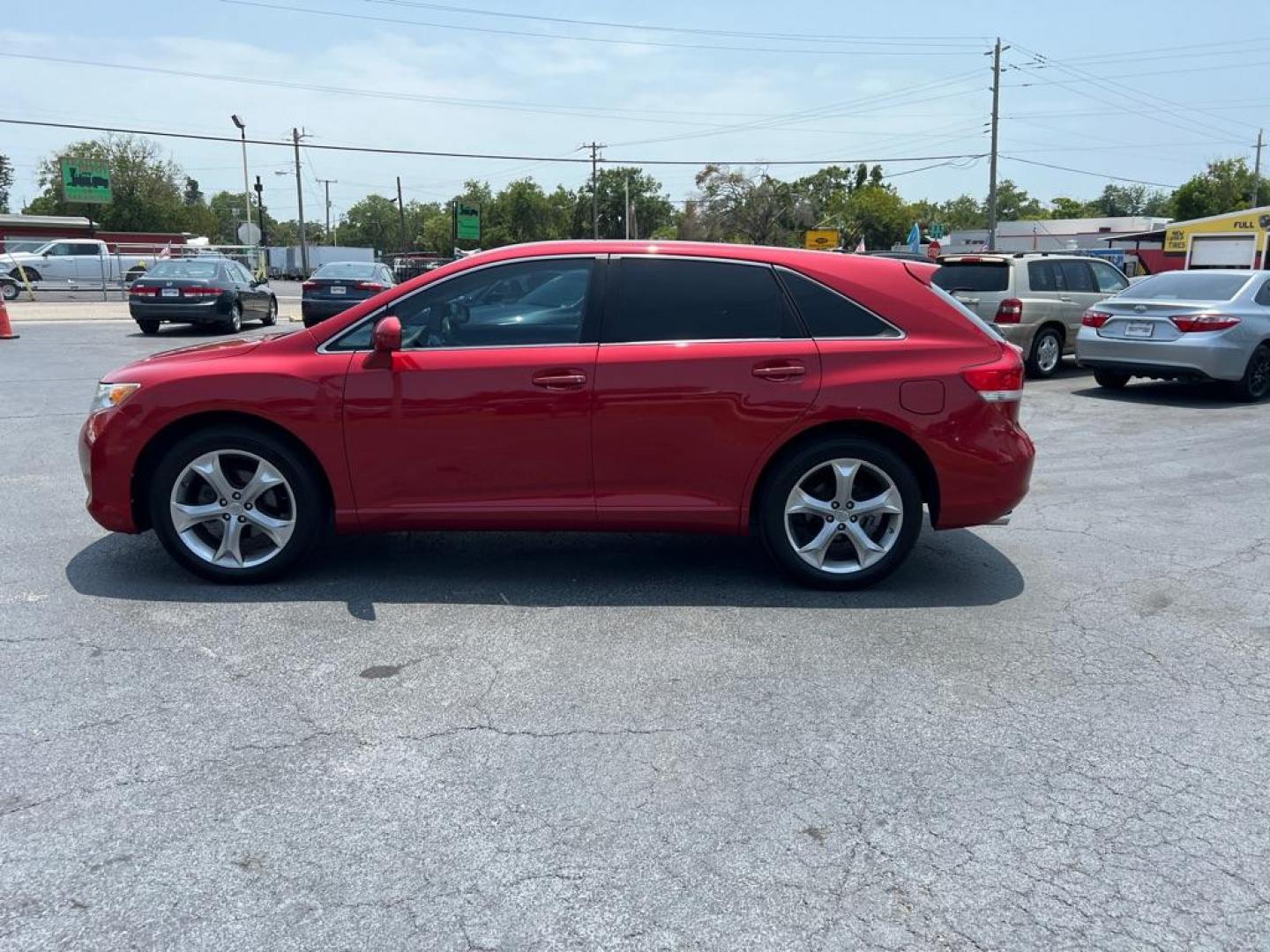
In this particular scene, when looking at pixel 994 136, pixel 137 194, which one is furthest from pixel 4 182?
pixel 994 136

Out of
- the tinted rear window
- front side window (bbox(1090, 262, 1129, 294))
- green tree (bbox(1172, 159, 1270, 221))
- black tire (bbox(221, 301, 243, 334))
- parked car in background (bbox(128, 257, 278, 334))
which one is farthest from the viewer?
green tree (bbox(1172, 159, 1270, 221))

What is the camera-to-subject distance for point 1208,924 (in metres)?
2.71

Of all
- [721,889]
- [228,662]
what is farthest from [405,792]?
[228,662]

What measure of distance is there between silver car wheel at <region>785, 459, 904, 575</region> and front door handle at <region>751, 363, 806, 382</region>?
18.1 inches

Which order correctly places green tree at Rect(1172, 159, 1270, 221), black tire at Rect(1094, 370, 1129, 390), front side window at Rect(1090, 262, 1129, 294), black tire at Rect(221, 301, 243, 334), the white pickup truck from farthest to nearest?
green tree at Rect(1172, 159, 1270, 221)
the white pickup truck
black tire at Rect(221, 301, 243, 334)
front side window at Rect(1090, 262, 1129, 294)
black tire at Rect(1094, 370, 1129, 390)

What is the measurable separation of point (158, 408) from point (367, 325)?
1.09m

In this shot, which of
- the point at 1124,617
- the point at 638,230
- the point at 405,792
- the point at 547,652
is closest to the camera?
the point at 405,792

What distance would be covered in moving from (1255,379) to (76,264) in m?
37.3

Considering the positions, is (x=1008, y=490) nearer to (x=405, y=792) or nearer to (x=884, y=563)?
(x=884, y=563)

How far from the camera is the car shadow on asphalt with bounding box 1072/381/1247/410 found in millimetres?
12109

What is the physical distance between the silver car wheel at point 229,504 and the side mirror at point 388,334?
82cm

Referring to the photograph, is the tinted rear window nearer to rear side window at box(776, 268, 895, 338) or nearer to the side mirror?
rear side window at box(776, 268, 895, 338)

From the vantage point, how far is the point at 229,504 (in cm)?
516

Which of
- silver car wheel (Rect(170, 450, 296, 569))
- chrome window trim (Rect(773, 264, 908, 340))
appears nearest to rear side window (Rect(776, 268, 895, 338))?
chrome window trim (Rect(773, 264, 908, 340))
